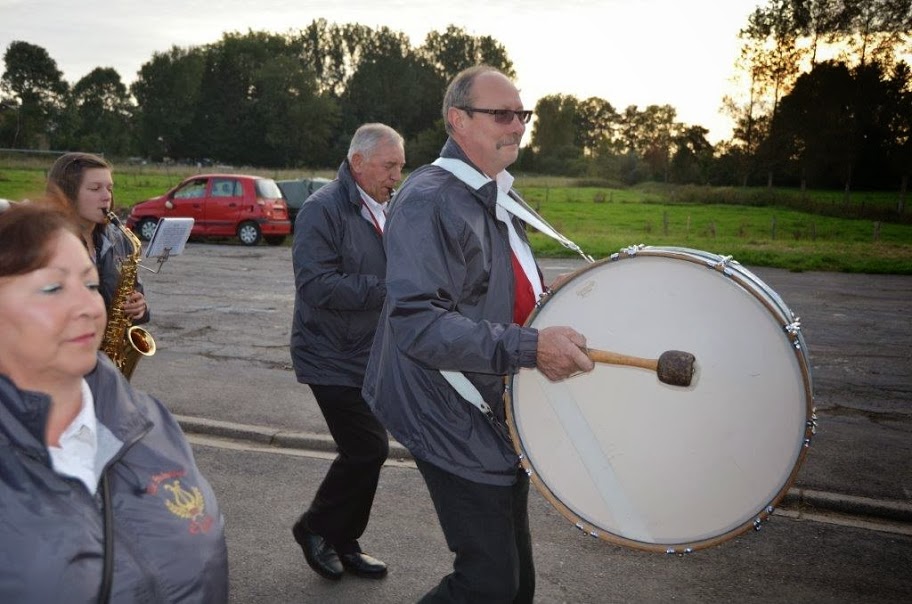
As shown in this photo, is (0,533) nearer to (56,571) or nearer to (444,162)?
(56,571)

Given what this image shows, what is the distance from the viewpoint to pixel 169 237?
6.00 meters

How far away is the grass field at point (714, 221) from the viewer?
18641 mm

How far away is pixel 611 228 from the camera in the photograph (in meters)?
29.6

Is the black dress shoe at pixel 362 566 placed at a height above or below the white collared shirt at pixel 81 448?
below

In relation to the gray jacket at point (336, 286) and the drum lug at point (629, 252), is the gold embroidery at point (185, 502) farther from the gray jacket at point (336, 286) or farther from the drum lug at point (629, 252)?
the gray jacket at point (336, 286)

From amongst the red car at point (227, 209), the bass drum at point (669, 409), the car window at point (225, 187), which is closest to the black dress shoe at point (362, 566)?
the bass drum at point (669, 409)

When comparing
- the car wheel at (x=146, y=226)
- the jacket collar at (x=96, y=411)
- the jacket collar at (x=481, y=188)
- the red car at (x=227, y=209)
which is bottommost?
the car wheel at (x=146, y=226)

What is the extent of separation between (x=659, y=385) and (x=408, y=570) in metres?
2.21

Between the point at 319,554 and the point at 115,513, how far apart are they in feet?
8.29

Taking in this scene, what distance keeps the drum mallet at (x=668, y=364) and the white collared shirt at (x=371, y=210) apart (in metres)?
2.01

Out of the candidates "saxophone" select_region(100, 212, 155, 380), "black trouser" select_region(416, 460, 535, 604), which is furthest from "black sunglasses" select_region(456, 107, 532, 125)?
"saxophone" select_region(100, 212, 155, 380)

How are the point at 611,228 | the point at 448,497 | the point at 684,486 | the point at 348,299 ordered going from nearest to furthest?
the point at 684,486
the point at 448,497
the point at 348,299
the point at 611,228

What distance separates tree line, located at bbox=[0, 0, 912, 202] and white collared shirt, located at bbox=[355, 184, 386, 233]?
47037mm

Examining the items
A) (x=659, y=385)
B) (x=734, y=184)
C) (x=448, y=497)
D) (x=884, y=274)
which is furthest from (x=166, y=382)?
(x=734, y=184)
